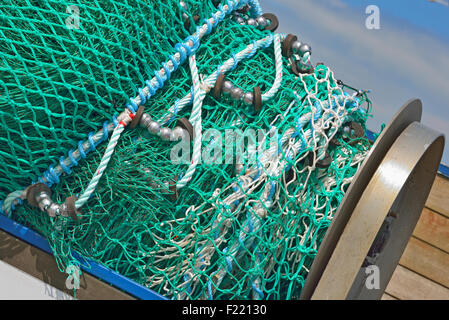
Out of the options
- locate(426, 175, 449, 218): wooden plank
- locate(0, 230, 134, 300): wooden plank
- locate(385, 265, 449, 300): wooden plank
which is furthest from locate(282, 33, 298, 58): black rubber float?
locate(385, 265, 449, 300): wooden plank

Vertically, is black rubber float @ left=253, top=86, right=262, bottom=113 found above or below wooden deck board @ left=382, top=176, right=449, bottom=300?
above

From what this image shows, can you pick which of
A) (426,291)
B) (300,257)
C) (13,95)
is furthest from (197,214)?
(426,291)

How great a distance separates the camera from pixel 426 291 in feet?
5.99

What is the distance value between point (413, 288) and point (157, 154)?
125cm

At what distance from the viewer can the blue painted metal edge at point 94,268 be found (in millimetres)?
991

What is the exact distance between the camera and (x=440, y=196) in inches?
71.5

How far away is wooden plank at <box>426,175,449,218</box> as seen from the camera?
1.80 meters

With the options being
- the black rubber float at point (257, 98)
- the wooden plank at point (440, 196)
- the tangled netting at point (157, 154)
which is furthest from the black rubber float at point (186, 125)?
the wooden plank at point (440, 196)

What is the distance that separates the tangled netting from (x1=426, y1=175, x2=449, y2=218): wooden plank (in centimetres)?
87

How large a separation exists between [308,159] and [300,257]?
0.61 feet

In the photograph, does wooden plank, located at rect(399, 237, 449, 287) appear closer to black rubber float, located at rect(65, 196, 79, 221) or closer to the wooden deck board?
the wooden deck board

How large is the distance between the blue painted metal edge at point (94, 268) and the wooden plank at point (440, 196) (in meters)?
1.19

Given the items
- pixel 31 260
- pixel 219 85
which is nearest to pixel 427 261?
pixel 219 85

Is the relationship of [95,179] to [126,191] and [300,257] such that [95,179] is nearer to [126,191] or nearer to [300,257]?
[126,191]
